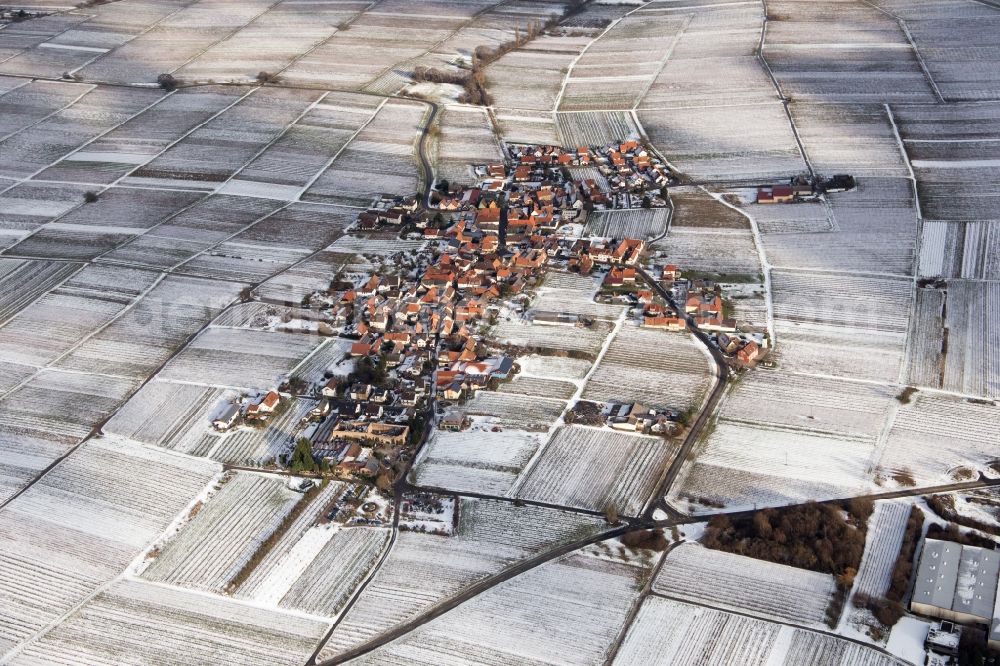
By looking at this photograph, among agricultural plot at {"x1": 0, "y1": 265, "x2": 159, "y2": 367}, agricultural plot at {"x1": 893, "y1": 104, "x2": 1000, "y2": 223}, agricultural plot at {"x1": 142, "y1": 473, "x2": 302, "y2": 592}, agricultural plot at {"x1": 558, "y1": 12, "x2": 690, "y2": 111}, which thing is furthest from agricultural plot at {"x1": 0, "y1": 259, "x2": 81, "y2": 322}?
agricultural plot at {"x1": 893, "y1": 104, "x2": 1000, "y2": 223}

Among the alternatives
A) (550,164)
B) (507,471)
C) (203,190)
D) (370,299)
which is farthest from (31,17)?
(507,471)

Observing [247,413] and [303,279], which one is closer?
[247,413]

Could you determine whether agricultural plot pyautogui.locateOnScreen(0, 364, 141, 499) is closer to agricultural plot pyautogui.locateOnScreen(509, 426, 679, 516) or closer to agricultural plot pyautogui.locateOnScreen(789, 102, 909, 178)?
agricultural plot pyautogui.locateOnScreen(509, 426, 679, 516)

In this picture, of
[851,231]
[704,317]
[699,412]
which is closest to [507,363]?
[699,412]

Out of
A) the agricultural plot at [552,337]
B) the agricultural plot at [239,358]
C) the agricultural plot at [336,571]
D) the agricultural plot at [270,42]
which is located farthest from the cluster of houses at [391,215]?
the agricultural plot at [270,42]

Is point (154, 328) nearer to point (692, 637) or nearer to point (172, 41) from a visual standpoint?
point (692, 637)

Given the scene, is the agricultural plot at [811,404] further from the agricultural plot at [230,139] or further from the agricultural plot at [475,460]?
the agricultural plot at [230,139]
